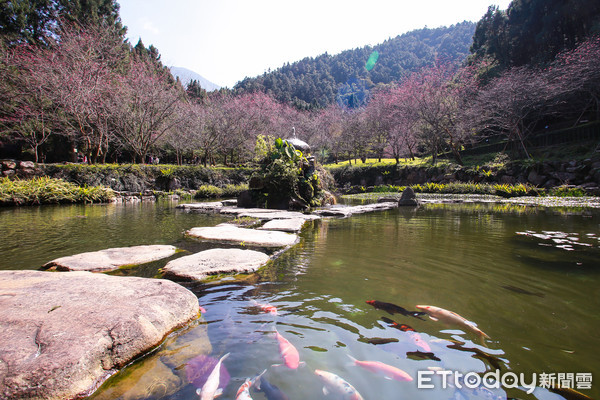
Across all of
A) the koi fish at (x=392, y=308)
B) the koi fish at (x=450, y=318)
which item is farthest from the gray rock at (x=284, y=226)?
the koi fish at (x=450, y=318)

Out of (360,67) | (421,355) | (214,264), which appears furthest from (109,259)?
(360,67)

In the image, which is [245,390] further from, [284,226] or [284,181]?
[284,181]

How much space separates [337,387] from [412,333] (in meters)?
0.71

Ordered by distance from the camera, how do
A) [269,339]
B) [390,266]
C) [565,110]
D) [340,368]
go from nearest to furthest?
[340,368]
[269,339]
[390,266]
[565,110]

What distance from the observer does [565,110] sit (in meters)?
22.8

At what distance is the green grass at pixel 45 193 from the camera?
11.1m

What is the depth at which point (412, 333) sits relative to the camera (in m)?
1.88

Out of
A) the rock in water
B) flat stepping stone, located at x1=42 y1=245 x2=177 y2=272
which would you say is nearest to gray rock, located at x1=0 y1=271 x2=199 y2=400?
flat stepping stone, located at x1=42 y1=245 x2=177 y2=272

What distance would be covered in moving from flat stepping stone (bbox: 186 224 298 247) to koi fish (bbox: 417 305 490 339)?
2.54 metres

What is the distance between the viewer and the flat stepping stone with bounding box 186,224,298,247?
4.46 meters

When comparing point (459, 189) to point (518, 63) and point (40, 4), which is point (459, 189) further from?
point (40, 4)

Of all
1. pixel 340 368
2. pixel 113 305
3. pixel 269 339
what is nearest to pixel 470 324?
pixel 340 368

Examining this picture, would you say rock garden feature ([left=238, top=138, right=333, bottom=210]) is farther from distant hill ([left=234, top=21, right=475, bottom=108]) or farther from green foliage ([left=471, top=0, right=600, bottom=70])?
distant hill ([left=234, top=21, right=475, bottom=108])

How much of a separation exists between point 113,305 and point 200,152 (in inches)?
1139
